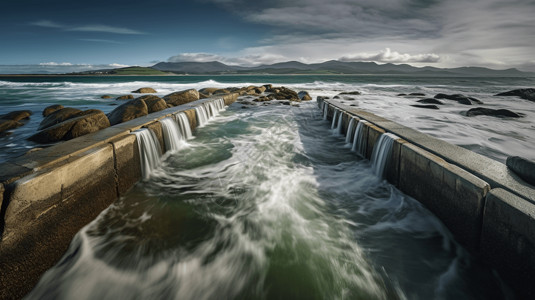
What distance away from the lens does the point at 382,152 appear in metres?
4.43

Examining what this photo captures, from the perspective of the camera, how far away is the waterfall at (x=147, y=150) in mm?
4508

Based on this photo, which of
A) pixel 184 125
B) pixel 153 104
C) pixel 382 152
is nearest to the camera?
pixel 382 152

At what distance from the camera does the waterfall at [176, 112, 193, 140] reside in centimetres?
722

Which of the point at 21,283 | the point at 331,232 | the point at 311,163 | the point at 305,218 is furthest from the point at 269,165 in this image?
the point at 21,283

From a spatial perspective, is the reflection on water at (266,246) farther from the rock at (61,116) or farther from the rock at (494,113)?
the rock at (494,113)

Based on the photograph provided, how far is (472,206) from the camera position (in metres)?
2.32

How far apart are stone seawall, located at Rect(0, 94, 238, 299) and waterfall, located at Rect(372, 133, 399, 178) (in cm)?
435

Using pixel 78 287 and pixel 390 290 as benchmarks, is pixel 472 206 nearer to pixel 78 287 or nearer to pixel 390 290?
pixel 390 290

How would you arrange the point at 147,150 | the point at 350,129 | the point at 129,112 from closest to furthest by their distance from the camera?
1. the point at 147,150
2. the point at 350,129
3. the point at 129,112

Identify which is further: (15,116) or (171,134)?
(15,116)

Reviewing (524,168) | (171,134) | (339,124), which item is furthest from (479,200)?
(339,124)

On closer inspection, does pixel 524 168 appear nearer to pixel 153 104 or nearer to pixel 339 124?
pixel 339 124

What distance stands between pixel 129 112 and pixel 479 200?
27.0ft

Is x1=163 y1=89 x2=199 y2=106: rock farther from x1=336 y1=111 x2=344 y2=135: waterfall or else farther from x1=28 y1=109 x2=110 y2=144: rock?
x1=336 y1=111 x2=344 y2=135: waterfall
